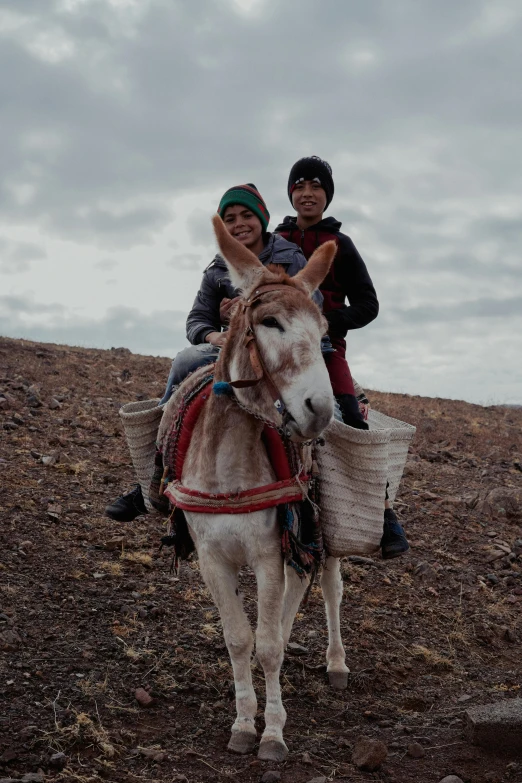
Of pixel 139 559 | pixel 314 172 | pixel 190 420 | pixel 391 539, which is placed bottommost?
pixel 139 559

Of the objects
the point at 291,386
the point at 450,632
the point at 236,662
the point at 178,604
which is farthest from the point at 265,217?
the point at 450,632

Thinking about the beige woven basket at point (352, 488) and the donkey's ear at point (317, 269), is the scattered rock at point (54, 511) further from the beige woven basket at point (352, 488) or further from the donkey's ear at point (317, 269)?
Answer: the donkey's ear at point (317, 269)

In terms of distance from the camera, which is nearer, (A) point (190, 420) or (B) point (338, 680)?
(A) point (190, 420)

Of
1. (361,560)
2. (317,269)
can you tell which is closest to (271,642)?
(317,269)

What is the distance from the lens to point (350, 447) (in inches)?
178

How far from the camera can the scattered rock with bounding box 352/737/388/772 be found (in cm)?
404

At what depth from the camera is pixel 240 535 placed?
3906mm

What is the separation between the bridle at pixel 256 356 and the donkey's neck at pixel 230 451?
0.81ft

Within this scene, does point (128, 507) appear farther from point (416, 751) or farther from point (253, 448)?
point (416, 751)

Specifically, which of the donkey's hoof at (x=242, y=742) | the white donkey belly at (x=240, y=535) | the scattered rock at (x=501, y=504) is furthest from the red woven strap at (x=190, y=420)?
the scattered rock at (x=501, y=504)

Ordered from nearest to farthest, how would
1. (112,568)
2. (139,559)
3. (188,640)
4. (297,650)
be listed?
(188,640) < (297,650) < (112,568) < (139,559)

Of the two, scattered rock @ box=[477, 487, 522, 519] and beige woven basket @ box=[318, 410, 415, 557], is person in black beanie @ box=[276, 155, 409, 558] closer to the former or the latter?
beige woven basket @ box=[318, 410, 415, 557]

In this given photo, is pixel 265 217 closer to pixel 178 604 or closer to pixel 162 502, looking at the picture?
pixel 162 502

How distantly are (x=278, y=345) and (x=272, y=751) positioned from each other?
89.4 inches
